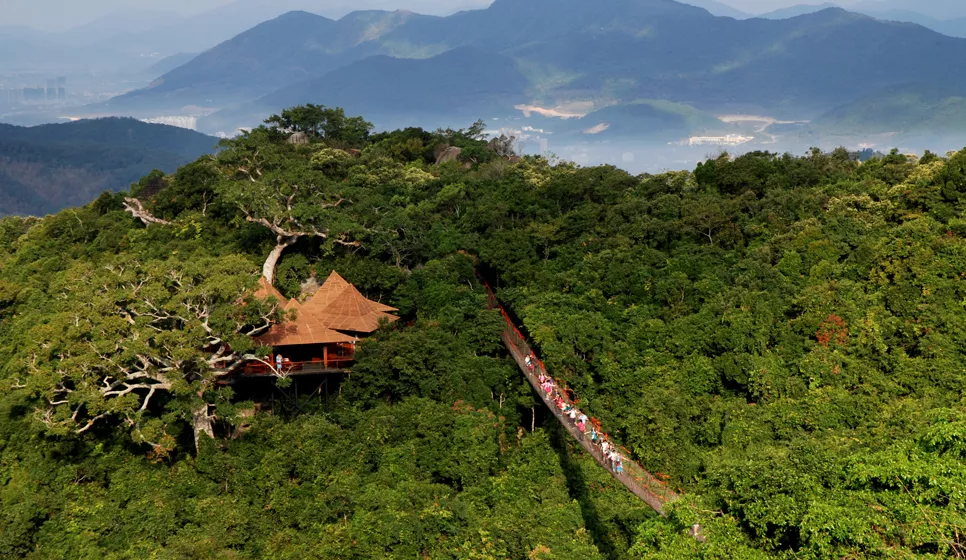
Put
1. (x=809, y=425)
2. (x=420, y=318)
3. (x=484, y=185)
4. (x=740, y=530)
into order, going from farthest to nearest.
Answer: (x=484, y=185) → (x=420, y=318) → (x=809, y=425) → (x=740, y=530)

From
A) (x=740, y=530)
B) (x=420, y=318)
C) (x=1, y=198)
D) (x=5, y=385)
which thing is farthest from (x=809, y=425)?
(x=1, y=198)

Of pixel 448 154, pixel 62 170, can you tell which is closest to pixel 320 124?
pixel 448 154

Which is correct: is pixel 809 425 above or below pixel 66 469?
above

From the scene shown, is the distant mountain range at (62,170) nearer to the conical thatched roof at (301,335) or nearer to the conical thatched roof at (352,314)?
the conical thatched roof at (352,314)

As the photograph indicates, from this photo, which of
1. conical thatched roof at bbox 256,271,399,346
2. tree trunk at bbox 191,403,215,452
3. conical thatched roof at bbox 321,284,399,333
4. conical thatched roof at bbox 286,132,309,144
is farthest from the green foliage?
tree trunk at bbox 191,403,215,452

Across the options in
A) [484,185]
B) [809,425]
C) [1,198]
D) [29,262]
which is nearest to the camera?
[809,425]

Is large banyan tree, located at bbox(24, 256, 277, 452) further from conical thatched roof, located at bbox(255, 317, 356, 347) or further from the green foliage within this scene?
the green foliage

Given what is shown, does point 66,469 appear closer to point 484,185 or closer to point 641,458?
point 641,458
